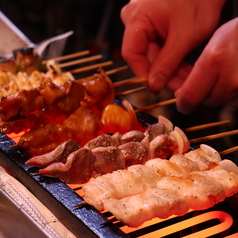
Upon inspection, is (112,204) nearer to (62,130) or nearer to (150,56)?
(62,130)

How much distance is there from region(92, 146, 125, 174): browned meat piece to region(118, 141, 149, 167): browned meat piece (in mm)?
79

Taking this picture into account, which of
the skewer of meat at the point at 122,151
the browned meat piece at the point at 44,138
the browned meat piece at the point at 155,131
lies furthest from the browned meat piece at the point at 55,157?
the browned meat piece at the point at 155,131

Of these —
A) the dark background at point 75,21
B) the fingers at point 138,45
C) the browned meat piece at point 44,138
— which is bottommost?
the dark background at point 75,21

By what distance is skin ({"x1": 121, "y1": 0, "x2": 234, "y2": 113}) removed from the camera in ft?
11.1

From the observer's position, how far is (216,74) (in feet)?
11.1

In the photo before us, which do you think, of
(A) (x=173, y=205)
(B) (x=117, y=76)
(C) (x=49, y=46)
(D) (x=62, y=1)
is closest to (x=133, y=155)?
(A) (x=173, y=205)

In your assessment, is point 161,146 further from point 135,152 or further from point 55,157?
point 55,157

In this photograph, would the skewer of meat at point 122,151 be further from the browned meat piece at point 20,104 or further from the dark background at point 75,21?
the dark background at point 75,21

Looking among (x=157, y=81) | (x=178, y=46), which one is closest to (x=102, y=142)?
(x=157, y=81)

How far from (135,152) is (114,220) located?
59 cm

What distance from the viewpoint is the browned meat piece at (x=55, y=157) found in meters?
2.67

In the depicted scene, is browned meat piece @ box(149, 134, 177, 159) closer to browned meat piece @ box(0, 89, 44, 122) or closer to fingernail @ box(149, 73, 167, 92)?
browned meat piece @ box(0, 89, 44, 122)

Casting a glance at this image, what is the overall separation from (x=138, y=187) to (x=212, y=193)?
1.32 feet

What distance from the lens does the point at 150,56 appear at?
430 centimetres
